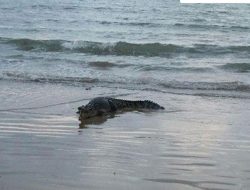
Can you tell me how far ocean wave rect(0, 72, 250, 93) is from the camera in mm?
10344

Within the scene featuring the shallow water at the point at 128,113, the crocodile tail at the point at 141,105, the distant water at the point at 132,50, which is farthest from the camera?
the distant water at the point at 132,50

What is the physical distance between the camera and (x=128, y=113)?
7.76 m

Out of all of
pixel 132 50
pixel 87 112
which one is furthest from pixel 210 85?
pixel 132 50

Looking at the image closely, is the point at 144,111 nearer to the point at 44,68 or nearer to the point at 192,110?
the point at 192,110

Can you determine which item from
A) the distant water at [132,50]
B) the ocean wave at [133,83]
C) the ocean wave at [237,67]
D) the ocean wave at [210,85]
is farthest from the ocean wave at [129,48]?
the ocean wave at [210,85]

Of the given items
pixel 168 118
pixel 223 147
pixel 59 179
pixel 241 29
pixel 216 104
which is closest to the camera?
pixel 59 179

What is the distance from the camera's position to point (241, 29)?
22.6m

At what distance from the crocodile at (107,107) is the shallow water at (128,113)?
23cm

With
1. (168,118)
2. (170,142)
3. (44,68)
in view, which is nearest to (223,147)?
(170,142)

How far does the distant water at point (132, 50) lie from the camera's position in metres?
11.2

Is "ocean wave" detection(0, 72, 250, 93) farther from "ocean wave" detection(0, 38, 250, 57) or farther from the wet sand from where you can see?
"ocean wave" detection(0, 38, 250, 57)

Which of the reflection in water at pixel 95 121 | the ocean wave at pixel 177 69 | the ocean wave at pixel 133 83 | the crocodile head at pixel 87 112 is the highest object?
the crocodile head at pixel 87 112

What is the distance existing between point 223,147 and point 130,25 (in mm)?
19200

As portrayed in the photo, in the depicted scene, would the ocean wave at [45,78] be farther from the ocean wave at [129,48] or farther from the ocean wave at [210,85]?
the ocean wave at [129,48]
